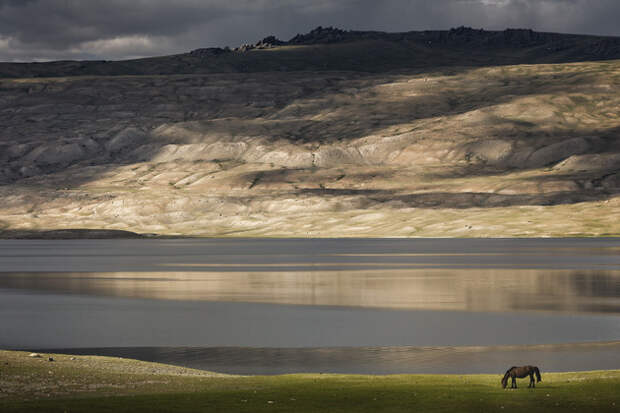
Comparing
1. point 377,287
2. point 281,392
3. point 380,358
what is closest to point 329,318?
point 380,358

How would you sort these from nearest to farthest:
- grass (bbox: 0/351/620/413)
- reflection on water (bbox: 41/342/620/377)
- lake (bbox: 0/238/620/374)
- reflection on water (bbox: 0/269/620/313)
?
grass (bbox: 0/351/620/413)
reflection on water (bbox: 41/342/620/377)
lake (bbox: 0/238/620/374)
reflection on water (bbox: 0/269/620/313)

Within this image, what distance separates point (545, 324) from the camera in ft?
203

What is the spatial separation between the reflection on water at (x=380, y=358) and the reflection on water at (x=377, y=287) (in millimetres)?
22305

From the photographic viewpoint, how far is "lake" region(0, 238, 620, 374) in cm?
4847

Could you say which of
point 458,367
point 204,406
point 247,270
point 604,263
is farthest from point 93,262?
point 204,406

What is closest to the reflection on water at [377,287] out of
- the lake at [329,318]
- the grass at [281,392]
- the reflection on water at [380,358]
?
the lake at [329,318]

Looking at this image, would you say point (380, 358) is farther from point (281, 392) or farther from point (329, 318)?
point (329, 318)

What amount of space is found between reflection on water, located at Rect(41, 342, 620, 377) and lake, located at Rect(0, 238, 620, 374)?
0.35 feet

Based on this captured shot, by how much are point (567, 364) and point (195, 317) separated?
107 ft

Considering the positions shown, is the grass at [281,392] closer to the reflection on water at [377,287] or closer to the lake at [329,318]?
the lake at [329,318]

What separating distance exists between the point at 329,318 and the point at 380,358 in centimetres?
1923

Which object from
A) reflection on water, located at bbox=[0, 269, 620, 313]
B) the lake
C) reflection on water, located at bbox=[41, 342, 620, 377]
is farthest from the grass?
→ reflection on water, located at bbox=[0, 269, 620, 313]

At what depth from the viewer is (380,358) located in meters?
48.2

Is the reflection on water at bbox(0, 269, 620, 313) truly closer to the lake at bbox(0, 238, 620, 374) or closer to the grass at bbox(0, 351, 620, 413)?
the lake at bbox(0, 238, 620, 374)
